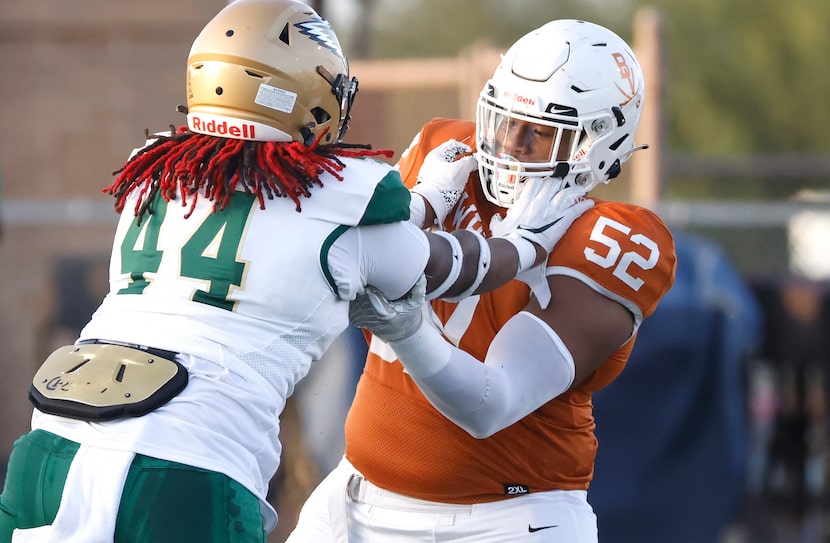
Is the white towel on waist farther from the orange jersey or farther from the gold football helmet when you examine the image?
the orange jersey

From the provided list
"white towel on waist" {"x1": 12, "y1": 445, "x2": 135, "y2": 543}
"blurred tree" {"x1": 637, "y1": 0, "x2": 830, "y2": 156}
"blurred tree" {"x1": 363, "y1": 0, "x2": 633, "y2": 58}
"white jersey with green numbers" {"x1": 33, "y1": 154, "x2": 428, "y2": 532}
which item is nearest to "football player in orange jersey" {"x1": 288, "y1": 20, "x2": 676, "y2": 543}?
"white jersey with green numbers" {"x1": 33, "y1": 154, "x2": 428, "y2": 532}

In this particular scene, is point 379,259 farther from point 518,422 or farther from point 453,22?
point 453,22

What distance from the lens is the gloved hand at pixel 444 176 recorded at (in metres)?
3.31

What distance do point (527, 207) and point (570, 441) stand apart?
627mm

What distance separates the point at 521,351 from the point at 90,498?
111 centimetres

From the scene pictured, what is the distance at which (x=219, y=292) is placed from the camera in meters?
2.49

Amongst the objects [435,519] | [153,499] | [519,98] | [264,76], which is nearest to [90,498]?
[153,499]

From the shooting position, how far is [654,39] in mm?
6477

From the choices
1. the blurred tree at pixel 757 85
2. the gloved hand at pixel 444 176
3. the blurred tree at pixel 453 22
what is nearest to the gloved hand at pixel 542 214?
the gloved hand at pixel 444 176

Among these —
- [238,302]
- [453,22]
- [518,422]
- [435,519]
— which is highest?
[238,302]

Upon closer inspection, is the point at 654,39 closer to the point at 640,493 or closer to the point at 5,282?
the point at 640,493

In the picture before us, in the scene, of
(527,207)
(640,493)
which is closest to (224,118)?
(527,207)

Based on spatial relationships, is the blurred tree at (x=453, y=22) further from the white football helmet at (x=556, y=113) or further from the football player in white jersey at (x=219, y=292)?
the football player in white jersey at (x=219, y=292)

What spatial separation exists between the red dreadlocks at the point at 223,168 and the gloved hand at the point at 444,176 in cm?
63
